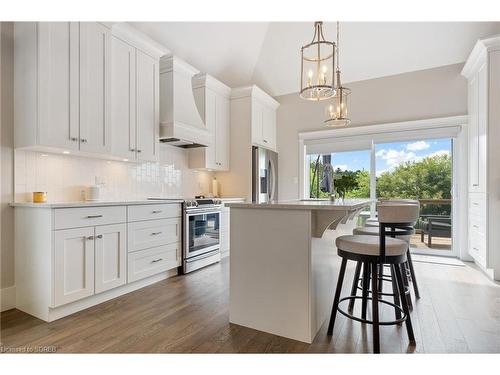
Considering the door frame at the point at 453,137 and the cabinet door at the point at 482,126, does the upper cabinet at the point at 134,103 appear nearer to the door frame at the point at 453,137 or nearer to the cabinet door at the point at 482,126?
the door frame at the point at 453,137

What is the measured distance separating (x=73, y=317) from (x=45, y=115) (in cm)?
161

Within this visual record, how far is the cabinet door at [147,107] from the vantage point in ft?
10.5

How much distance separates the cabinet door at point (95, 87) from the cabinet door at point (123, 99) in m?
0.10

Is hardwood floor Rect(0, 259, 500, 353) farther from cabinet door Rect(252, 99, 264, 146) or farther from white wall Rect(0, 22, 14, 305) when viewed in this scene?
cabinet door Rect(252, 99, 264, 146)

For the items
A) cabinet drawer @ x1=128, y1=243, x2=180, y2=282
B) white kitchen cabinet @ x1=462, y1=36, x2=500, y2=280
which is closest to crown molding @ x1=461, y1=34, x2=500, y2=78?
white kitchen cabinet @ x1=462, y1=36, x2=500, y2=280

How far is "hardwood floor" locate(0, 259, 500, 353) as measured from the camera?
1760 mm

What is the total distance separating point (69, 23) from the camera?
2471 millimetres

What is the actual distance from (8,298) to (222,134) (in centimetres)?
332

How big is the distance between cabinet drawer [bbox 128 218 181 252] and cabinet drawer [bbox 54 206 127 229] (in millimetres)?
172

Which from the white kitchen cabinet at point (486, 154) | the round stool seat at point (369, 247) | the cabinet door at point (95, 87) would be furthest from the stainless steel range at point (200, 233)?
the white kitchen cabinet at point (486, 154)

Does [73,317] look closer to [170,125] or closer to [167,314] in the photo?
[167,314]

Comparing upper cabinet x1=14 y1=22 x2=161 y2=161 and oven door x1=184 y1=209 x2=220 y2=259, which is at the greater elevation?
upper cabinet x1=14 y1=22 x2=161 y2=161
